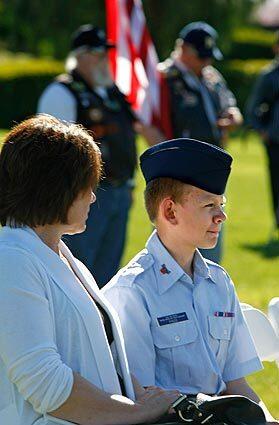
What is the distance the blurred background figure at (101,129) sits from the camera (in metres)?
7.70

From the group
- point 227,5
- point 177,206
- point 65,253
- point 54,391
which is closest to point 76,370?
point 54,391

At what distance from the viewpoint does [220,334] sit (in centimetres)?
426

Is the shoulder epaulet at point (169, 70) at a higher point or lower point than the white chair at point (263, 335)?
higher

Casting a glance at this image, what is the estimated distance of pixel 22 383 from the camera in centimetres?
363

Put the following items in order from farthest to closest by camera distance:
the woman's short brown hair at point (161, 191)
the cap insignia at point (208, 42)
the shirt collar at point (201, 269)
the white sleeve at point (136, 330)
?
the cap insignia at point (208, 42)
the shirt collar at point (201, 269)
the woman's short brown hair at point (161, 191)
the white sleeve at point (136, 330)

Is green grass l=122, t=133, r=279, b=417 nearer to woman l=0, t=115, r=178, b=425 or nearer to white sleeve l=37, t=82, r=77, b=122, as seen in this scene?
white sleeve l=37, t=82, r=77, b=122

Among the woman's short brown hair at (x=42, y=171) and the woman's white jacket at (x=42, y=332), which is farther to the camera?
the woman's short brown hair at (x=42, y=171)

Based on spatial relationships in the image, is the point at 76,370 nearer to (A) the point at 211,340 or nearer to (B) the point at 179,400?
(B) the point at 179,400

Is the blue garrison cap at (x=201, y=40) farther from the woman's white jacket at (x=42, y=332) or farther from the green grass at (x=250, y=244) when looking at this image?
the woman's white jacket at (x=42, y=332)

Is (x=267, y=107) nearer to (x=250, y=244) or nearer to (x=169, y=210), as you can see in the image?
(x=250, y=244)

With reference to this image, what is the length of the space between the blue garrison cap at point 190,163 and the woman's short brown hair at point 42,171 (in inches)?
17.3

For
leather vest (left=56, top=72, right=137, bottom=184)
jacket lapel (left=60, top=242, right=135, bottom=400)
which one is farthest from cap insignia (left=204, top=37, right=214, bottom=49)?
jacket lapel (left=60, top=242, right=135, bottom=400)

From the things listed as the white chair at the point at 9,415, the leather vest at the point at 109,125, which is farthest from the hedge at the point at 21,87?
the white chair at the point at 9,415

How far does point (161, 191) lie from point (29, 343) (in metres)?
0.88
